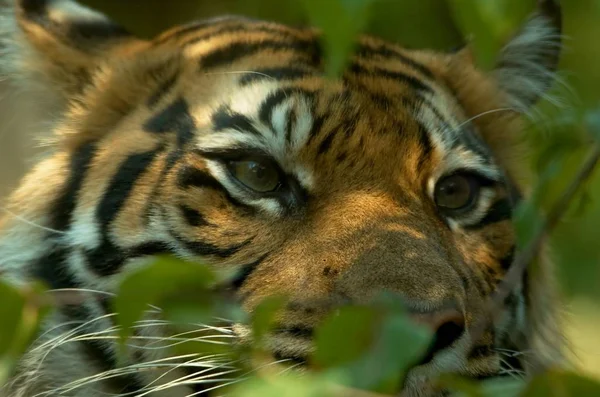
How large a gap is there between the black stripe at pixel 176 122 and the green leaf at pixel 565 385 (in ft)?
4.37

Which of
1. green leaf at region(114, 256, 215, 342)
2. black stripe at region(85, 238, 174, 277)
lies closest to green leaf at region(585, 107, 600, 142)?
green leaf at region(114, 256, 215, 342)

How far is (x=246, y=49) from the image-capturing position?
2393 mm

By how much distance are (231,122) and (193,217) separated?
0.24 meters

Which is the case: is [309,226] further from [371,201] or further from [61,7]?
[61,7]

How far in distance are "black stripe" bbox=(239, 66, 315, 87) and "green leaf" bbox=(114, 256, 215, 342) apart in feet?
3.86

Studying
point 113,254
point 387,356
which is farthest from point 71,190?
point 387,356

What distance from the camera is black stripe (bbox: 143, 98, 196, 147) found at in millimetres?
2168

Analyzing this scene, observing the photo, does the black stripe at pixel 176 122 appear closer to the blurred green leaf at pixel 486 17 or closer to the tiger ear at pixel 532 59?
the blurred green leaf at pixel 486 17

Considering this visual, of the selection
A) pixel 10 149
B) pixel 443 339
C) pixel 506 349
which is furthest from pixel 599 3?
pixel 10 149

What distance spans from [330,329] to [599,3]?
74 centimetres

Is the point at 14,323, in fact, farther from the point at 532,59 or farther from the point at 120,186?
the point at 532,59

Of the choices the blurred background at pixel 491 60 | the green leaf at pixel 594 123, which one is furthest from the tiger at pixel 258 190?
the green leaf at pixel 594 123

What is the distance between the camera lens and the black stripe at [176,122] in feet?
7.11

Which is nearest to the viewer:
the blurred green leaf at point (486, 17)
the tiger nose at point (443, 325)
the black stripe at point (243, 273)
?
the blurred green leaf at point (486, 17)
